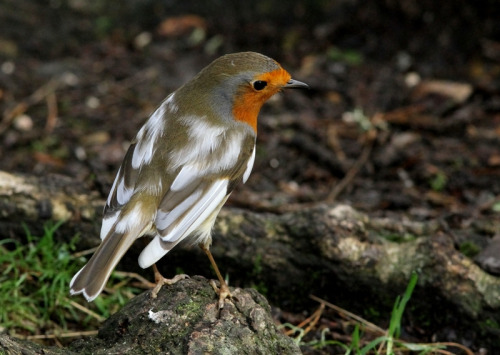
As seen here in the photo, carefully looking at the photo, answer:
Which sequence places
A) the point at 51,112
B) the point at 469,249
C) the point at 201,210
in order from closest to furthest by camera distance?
the point at 201,210, the point at 469,249, the point at 51,112

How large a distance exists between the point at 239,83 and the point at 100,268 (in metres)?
1.26

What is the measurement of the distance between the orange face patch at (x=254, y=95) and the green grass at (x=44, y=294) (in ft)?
3.84

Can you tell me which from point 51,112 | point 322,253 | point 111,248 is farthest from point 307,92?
point 111,248

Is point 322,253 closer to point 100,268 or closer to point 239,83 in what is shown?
point 239,83

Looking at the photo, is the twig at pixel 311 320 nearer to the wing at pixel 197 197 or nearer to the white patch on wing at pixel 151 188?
the wing at pixel 197 197

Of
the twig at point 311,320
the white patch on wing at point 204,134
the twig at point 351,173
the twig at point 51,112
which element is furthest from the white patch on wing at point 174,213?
the twig at point 51,112

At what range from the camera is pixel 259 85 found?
11.7 feet

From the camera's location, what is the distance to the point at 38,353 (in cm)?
249

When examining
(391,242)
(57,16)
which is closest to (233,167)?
(391,242)

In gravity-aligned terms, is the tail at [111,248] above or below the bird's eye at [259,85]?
below

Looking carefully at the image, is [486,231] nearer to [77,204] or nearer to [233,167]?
[233,167]

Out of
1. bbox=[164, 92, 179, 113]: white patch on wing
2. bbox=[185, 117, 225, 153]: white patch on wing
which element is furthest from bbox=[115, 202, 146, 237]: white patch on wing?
bbox=[164, 92, 179, 113]: white patch on wing

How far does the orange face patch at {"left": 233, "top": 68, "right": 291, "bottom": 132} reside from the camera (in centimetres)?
357

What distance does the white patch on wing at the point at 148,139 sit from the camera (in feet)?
11.0
